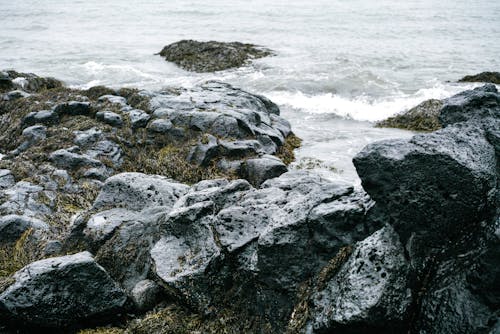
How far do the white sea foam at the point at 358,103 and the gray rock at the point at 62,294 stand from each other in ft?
52.0

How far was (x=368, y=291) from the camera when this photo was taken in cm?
452

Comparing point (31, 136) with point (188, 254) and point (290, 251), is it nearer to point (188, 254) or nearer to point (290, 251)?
point (188, 254)

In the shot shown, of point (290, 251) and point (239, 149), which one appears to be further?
point (239, 149)

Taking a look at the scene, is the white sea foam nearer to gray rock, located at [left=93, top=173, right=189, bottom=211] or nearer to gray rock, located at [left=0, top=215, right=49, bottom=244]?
gray rock, located at [left=93, top=173, right=189, bottom=211]

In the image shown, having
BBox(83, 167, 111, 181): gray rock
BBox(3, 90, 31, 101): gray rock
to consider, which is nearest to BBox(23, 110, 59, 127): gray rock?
BBox(3, 90, 31, 101): gray rock

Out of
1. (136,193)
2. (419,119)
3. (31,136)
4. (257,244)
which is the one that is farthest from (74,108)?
(419,119)

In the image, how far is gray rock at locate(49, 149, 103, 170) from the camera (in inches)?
472

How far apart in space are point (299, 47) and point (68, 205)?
97.9 feet

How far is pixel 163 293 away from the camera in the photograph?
20.2 ft

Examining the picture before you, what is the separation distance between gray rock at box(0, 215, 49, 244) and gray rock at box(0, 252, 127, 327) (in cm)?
268

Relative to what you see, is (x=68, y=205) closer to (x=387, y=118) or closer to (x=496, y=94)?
(x=496, y=94)

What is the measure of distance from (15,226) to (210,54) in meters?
26.1

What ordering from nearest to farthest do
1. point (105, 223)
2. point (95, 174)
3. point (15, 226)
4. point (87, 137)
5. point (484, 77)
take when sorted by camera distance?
point (105, 223), point (15, 226), point (95, 174), point (87, 137), point (484, 77)

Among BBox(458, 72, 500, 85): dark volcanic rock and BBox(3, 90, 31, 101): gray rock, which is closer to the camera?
BBox(3, 90, 31, 101): gray rock
